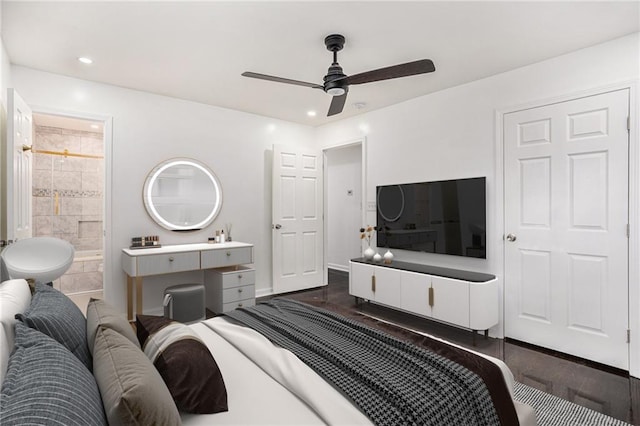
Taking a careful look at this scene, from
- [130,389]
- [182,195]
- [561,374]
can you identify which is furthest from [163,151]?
[561,374]

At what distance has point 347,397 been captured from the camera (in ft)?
4.14

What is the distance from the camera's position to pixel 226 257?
4.04 metres

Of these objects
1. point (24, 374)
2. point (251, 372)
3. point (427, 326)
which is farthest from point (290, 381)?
point (427, 326)

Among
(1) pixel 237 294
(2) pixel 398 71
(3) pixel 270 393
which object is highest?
(2) pixel 398 71

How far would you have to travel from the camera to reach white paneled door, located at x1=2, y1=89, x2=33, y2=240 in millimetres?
2396

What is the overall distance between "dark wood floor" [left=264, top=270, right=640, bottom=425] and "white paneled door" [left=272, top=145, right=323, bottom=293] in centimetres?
180

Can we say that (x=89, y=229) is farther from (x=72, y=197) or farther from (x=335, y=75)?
(x=335, y=75)

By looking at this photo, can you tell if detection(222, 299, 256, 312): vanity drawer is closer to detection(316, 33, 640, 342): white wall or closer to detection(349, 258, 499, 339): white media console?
detection(349, 258, 499, 339): white media console

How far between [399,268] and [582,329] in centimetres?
164

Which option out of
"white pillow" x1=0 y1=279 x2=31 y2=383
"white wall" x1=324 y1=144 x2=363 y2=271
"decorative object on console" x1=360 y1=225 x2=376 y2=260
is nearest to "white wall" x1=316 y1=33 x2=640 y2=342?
"decorative object on console" x1=360 y1=225 x2=376 y2=260

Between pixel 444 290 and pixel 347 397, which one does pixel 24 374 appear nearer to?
pixel 347 397

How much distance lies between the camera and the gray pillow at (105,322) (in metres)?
1.29

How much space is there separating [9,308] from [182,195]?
122 inches

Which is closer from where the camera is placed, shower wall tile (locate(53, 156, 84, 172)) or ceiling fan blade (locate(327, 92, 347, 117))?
ceiling fan blade (locate(327, 92, 347, 117))
